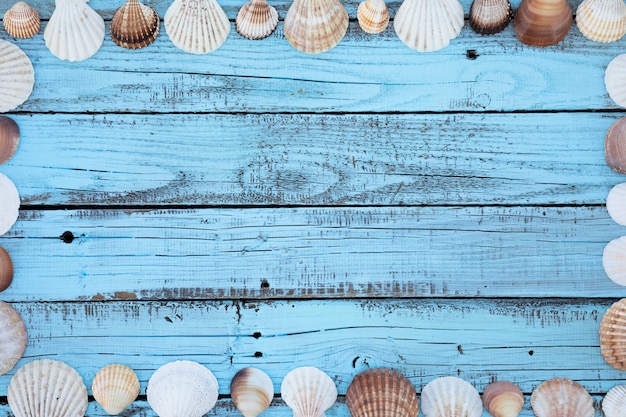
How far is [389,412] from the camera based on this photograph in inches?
49.8

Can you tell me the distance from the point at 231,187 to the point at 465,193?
1.76ft

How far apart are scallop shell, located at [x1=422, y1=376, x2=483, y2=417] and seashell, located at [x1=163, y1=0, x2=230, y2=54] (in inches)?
36.3

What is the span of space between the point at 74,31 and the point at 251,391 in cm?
90

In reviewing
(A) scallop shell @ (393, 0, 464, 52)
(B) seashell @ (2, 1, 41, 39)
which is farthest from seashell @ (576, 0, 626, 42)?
(B) seashell @ (2, 1, 41, 39)

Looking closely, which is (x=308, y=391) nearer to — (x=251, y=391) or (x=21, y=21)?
(x=251, y=391)

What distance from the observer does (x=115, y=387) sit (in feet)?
4.24

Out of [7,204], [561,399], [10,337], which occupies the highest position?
[7,204]

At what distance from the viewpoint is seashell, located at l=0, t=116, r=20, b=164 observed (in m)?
1.33

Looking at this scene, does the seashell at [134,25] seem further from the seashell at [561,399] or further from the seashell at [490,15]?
the seashell at [561,399]

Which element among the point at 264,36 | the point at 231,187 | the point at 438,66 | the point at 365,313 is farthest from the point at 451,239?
the point at 264,36

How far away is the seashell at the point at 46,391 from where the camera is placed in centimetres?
130

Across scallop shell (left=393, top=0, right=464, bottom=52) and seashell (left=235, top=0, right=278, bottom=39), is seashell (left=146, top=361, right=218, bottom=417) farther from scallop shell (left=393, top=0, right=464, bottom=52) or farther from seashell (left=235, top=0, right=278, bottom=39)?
scallop shell (left=393, top=0, right=464, bottom=52)

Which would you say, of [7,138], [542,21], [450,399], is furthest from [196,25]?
[450,399]

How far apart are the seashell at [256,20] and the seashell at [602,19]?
0.70 metres
